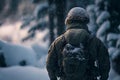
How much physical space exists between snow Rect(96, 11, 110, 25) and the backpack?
980 centimetres

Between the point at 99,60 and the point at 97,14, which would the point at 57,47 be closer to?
the point at 99,60

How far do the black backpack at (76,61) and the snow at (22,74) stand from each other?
164 inches

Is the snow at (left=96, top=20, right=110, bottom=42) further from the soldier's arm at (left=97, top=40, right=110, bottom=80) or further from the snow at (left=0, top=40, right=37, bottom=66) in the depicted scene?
the soldier's arm at (left=97, top=40, right=110, bottom=80)

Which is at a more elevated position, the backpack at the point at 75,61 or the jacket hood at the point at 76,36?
the jacket hood at the point at 76,36

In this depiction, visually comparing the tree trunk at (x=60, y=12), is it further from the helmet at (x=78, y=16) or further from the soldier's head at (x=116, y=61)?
the helmet at (x=78, y=16)

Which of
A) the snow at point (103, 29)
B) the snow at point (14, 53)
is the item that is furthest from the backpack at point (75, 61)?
the snow at point (103, 29)

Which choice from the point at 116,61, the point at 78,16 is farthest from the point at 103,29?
the point at 78,16

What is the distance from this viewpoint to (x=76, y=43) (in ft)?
21.7

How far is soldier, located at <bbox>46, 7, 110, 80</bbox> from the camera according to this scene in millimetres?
6527

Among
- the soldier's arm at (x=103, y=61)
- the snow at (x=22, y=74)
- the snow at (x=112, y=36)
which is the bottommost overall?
the soldier's arm at (x=103, y=61)

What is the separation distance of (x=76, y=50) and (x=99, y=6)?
417 inches

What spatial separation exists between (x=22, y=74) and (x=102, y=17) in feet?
20.5

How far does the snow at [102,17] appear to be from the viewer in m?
16.3

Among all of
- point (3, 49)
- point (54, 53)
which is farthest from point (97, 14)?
point (54, 53)
